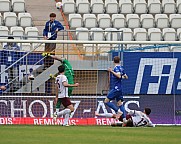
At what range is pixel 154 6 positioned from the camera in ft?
116

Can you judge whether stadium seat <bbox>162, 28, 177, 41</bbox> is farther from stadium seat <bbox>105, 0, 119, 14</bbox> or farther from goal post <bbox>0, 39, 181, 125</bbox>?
goal post <bbox>0, 39, 181, 125</bbox>

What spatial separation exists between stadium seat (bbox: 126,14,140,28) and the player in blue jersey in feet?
24.3

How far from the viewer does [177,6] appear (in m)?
35.6

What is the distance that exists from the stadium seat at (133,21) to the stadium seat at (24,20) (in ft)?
13.1

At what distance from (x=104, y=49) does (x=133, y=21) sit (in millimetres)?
5050

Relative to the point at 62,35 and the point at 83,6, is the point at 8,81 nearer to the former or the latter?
the point at 62,35

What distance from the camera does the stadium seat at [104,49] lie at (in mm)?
28650

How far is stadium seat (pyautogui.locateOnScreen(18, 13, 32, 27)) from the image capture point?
1277 inches

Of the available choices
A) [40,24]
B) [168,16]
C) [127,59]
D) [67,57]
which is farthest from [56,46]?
[168,16]

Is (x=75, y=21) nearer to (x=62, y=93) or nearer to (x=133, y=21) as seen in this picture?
(x=133, y=21)

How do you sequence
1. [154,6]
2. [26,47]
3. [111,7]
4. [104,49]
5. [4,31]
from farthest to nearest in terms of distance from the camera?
[154,6]
[111,7]
[4,31]
[26,47]
[104,49]

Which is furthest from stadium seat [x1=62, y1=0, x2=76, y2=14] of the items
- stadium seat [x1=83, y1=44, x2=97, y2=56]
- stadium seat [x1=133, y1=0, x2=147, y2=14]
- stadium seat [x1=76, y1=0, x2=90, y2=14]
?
stadium seat [x1=83, y1=44, x2=97, y2=56]

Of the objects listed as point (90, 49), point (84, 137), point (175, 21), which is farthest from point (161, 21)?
point (84, 137)

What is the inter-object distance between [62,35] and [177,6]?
295 inches
